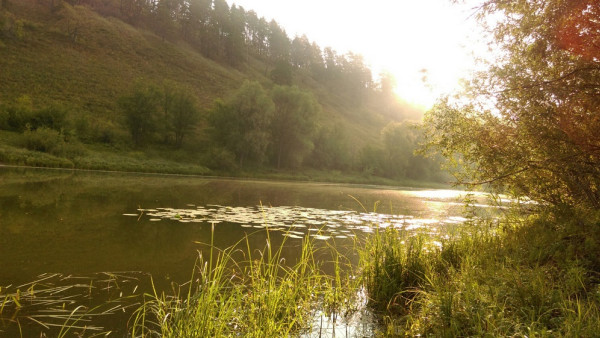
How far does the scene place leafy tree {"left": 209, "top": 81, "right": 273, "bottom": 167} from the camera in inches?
1895

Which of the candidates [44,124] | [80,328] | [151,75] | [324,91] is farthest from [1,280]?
[324,91]

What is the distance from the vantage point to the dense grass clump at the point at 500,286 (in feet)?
10.5

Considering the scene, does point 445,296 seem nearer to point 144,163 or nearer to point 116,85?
point 144,163

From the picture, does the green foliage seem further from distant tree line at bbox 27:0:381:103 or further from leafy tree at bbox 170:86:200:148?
distant tree line at bbox 27:0:381:103

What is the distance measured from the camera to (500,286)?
3973 mm

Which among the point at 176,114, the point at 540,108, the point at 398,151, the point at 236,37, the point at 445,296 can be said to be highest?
the point at 236,37

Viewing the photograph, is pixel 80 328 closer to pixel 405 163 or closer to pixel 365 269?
pixel 365 269

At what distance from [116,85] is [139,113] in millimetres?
15617

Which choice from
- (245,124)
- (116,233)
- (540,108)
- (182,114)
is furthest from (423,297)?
(182,114)

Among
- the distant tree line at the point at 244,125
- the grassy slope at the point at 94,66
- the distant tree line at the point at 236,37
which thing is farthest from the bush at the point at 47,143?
the distant tree line at the point at 236,37

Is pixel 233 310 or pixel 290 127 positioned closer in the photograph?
pixel 233 310

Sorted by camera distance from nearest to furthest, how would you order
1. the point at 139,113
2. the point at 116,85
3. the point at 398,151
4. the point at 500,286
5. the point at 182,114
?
the point at 500,286
the point at 139,113
the point at 182,114
the point at 116,85
the point at 398,151

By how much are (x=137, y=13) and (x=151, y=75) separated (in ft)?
116

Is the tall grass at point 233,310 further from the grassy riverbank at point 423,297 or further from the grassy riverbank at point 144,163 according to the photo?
the grassy riverbank at point 144,163
